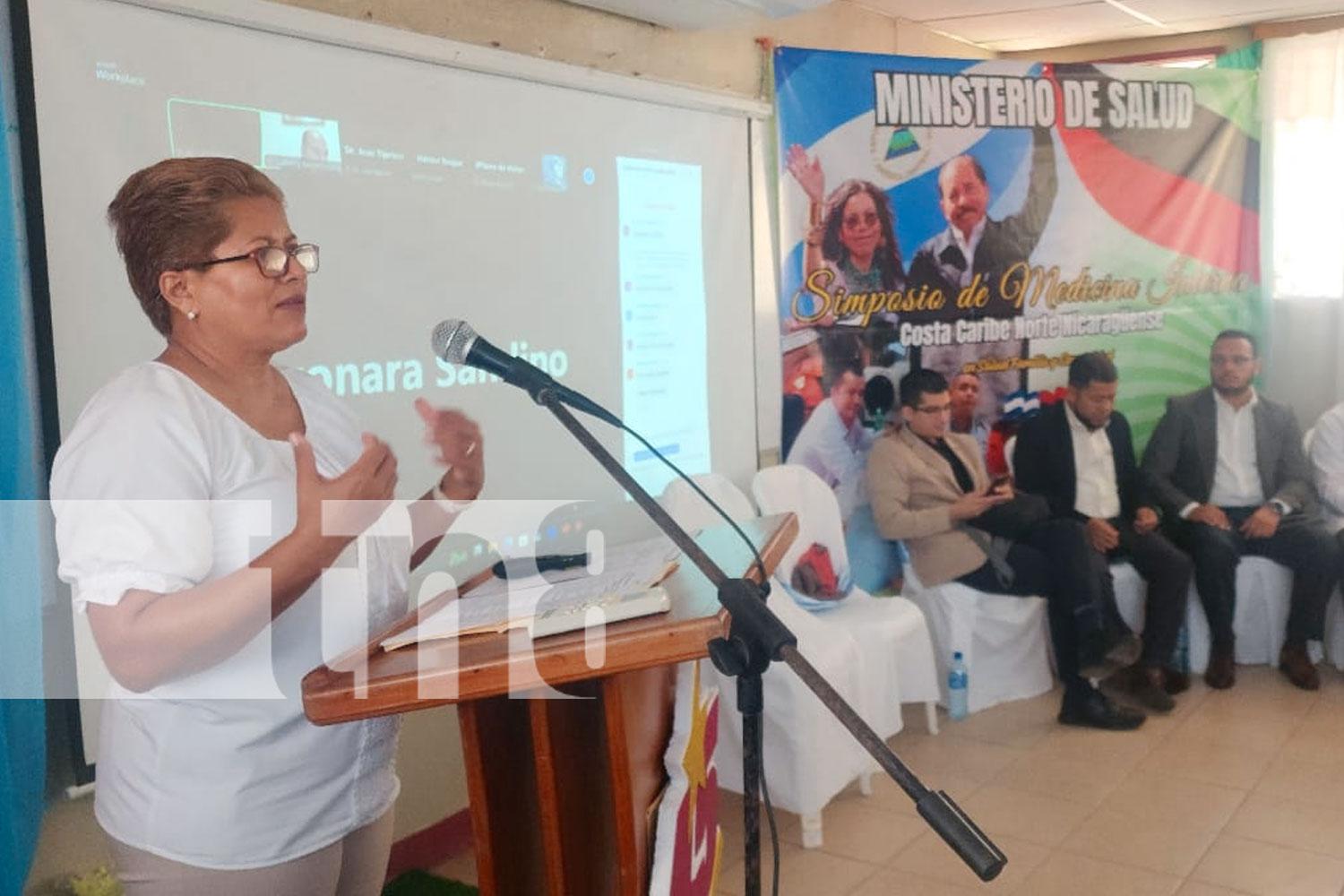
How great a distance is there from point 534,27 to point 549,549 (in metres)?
1.35

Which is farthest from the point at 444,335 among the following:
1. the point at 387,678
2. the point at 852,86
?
the point at 852,86

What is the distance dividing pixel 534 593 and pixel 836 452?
284 centimetres

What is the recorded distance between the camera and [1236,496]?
4.35 metres

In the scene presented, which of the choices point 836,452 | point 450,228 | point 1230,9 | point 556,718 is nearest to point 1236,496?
point 836,452

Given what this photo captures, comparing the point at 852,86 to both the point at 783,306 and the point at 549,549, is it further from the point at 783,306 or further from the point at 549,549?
the point at 549,549

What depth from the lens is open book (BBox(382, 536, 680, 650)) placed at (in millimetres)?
1210

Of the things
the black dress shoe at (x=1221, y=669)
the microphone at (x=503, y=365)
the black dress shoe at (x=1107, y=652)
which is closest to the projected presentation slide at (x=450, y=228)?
the microphone at (x=503, y=365)

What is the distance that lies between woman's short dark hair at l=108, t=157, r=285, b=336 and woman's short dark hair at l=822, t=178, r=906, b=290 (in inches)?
112

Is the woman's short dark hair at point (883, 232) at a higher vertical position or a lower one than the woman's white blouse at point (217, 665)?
higher

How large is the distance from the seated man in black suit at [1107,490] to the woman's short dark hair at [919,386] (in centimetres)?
46

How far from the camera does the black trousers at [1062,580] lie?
389 cm

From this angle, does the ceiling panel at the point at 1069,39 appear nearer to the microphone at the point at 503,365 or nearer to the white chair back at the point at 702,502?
the white chair back at the point at 702,502

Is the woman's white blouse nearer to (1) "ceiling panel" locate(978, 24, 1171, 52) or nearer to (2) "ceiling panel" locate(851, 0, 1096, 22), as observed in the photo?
(2) "ceiling panel" locate(851, 0, 1096, 22)

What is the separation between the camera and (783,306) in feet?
13.0
